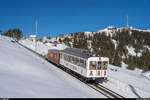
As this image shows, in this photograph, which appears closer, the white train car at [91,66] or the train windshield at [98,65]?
the white train car at [91,66]

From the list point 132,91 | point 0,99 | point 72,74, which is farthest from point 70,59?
point 0,99

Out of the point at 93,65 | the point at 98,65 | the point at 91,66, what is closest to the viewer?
the point at 91,66

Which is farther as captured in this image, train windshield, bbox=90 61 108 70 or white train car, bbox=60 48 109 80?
train windshield, bbox=90 61 108 70

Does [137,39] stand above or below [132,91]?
above

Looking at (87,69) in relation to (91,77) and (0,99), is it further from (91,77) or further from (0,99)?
(0,99)

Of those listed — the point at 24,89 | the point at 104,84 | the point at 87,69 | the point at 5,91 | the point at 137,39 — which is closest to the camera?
the point at 5,91

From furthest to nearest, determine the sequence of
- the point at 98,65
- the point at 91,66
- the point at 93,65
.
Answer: the point at 98,65, the point at 93,65, the point at 91,66

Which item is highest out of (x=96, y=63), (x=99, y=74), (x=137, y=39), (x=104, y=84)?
(x=137, y=39)

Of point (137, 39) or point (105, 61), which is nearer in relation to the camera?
point (105, 61)

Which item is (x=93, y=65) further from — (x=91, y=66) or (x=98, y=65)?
(x=98, y=65)

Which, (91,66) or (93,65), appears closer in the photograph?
(91,66)

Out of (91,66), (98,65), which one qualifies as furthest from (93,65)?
(98,65)

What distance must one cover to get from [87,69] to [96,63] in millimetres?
1207

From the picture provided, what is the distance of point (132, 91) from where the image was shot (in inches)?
602
